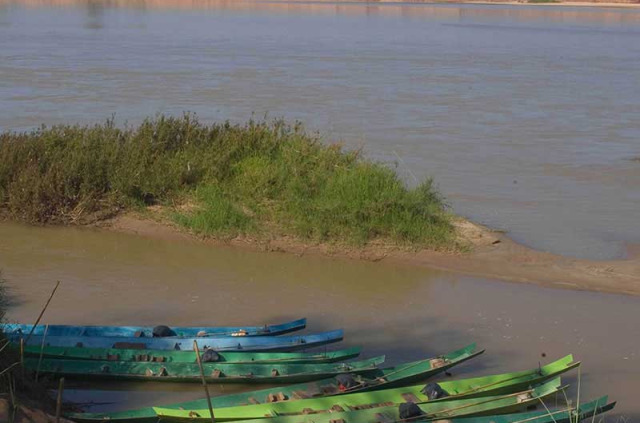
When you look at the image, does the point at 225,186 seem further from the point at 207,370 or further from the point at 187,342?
the point at 207,370

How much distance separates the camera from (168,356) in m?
6.86

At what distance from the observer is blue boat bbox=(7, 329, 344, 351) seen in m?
6.98

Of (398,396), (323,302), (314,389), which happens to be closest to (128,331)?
(314,389)

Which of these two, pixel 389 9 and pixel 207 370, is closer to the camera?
pixel 207 370

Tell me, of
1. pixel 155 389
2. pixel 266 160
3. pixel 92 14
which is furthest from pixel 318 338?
pixel 92 14

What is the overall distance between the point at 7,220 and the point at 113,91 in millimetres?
10712

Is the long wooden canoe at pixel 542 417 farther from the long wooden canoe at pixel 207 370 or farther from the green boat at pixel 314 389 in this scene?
the long wooden canoe at pixel 207 370

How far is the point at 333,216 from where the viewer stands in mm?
10719

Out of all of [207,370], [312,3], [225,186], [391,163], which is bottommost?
[391,163]

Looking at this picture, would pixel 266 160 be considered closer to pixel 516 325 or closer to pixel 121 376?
pixel 516 325

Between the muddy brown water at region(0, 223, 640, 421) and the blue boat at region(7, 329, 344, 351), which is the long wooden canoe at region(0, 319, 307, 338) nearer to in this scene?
the blue boat at region(7, 329, 344, 351)

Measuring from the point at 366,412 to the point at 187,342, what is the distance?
1.71 m

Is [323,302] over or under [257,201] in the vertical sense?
under

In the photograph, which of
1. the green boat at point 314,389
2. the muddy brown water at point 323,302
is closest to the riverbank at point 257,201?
the muddy brown water at point 323,302
